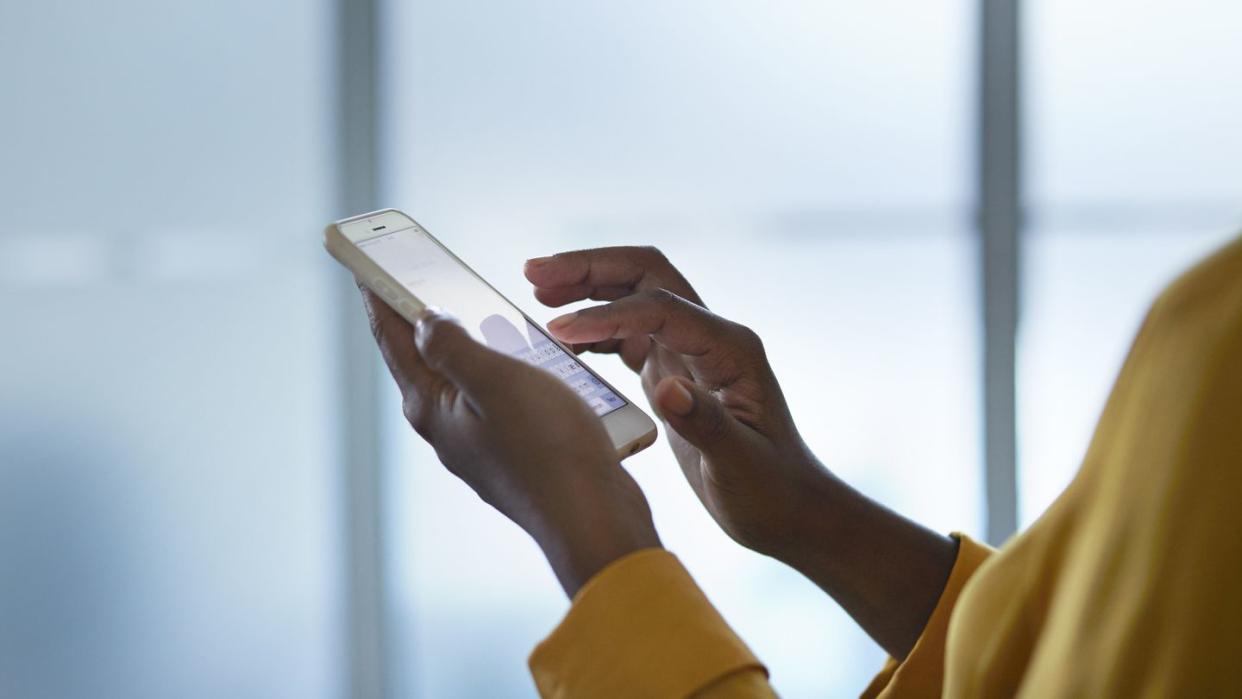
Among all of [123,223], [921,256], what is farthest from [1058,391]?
[123,223]

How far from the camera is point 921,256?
1.69 meters

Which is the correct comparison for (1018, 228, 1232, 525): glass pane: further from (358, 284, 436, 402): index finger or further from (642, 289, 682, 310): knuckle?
(358, 284, 436, 402): index finger

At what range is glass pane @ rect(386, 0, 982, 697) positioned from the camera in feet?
5.29

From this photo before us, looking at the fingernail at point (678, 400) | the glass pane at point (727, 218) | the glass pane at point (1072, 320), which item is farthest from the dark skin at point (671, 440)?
the glass pane at point (1072, 320)

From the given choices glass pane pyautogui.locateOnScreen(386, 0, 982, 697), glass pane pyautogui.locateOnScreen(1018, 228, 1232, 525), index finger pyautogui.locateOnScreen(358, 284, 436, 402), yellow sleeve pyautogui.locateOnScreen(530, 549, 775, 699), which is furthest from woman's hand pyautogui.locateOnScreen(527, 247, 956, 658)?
glass pane pyautogui.locateOnScreen(1018, 228, 1232, 525)

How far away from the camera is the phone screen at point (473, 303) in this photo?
707 millimetres

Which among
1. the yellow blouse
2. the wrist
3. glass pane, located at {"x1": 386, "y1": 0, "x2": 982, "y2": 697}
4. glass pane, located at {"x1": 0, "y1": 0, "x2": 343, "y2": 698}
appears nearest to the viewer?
the yellow blouse

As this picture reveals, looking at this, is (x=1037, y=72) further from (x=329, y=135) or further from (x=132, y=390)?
(x=132, y=390)

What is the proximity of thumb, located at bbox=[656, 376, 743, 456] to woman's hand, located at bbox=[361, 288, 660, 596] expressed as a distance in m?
0.09

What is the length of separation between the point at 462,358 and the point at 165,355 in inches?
47.5

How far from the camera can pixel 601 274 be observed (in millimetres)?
750

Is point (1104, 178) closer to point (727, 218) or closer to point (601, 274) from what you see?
point (727, 218)

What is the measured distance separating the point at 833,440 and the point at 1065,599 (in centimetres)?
140

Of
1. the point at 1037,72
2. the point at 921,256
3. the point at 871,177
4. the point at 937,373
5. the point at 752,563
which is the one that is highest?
the point at 1037,72
